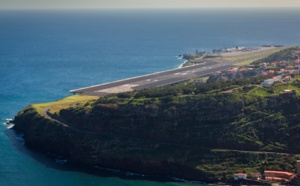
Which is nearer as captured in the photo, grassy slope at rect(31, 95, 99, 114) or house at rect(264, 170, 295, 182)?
house at rect(264, 170, 295, 182)

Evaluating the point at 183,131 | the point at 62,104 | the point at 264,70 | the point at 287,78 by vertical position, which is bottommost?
the point at 183,131

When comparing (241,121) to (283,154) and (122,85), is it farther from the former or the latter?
(122,85)

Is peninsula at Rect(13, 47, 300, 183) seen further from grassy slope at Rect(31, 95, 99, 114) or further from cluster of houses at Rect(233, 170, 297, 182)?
grassy slope at Rect(31, 95, 99, 114)

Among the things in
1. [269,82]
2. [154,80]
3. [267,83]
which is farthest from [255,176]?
[154,80]

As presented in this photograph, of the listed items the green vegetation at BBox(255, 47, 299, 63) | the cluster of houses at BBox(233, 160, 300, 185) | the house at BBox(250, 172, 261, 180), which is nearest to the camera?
the cluster of houses at BBox(233, 160, 300, 185)

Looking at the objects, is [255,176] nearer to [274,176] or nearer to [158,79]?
[274,176]

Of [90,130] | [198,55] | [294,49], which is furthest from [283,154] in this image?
[198,55]

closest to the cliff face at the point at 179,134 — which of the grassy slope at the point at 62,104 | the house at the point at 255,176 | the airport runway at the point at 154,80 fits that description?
the house at the point at 255,176

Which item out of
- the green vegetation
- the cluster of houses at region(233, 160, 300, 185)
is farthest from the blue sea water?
the green vegetation
